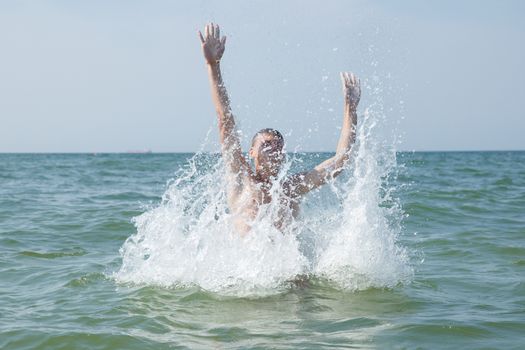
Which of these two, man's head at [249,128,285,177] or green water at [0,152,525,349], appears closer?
green water at [0,152,525,349]

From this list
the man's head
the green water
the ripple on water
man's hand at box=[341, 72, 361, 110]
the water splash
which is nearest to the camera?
the green water

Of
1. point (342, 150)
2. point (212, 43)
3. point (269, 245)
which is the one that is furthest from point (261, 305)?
point (212, 43)

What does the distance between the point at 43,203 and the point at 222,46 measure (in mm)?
9232

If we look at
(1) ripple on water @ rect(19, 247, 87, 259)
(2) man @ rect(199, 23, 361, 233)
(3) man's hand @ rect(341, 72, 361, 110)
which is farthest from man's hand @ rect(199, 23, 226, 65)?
(1) ripple on water @ rect(19, 247, 87, 259)

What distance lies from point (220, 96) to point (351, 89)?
141 cm

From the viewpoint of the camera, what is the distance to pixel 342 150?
6.01 metres

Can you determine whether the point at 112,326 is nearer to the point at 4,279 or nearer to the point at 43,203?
the point at 4,279

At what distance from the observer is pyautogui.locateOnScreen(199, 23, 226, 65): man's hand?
514 cm

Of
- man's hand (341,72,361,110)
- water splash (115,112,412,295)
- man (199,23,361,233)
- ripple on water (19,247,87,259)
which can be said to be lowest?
ripple on water (19,247,87,259)

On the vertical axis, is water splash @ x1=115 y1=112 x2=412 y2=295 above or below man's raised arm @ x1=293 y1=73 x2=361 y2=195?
below

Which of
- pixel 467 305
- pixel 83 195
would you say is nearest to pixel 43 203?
pixel 83 195

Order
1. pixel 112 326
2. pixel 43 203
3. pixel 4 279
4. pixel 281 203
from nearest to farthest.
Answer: pixel 112 326 → pixel 281 203 → pixel 4 279 → pixel 43 203

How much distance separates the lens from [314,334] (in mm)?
4527

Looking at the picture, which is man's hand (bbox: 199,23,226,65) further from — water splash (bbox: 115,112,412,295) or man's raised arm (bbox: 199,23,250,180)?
water splash (bbox: 115,112,412,295)
